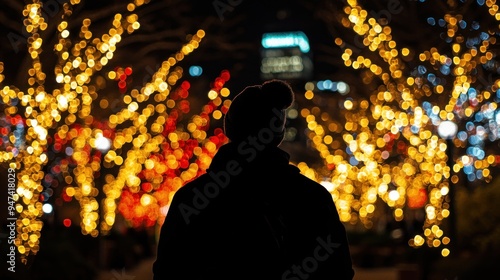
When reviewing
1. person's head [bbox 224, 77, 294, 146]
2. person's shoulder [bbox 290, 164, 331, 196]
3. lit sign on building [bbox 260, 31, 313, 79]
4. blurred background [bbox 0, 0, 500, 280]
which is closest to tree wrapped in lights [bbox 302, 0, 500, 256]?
blurred background [bbox 0, 0, 500, 280]

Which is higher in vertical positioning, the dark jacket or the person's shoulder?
the person's shoulder

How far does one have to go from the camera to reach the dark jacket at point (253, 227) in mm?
3406

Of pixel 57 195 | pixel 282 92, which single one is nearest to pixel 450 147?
pixel 282 92

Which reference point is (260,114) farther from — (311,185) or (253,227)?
(253,227)

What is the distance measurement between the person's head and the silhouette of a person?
0.11 ft

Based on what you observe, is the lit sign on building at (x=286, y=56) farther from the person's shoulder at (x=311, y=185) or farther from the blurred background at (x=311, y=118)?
the person's shoulder at (x=311, y=185)

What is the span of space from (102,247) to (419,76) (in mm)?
8365

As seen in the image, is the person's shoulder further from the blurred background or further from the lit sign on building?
the lit sign on building

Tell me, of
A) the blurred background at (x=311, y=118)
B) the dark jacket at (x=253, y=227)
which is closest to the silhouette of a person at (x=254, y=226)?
the dark jacket at (x=253, y=227)

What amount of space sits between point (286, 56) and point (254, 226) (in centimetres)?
15967

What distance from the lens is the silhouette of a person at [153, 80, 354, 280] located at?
341 centimetres

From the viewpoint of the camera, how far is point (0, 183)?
19.7m

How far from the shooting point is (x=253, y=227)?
3.42 m

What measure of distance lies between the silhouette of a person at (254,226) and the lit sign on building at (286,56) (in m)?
158
